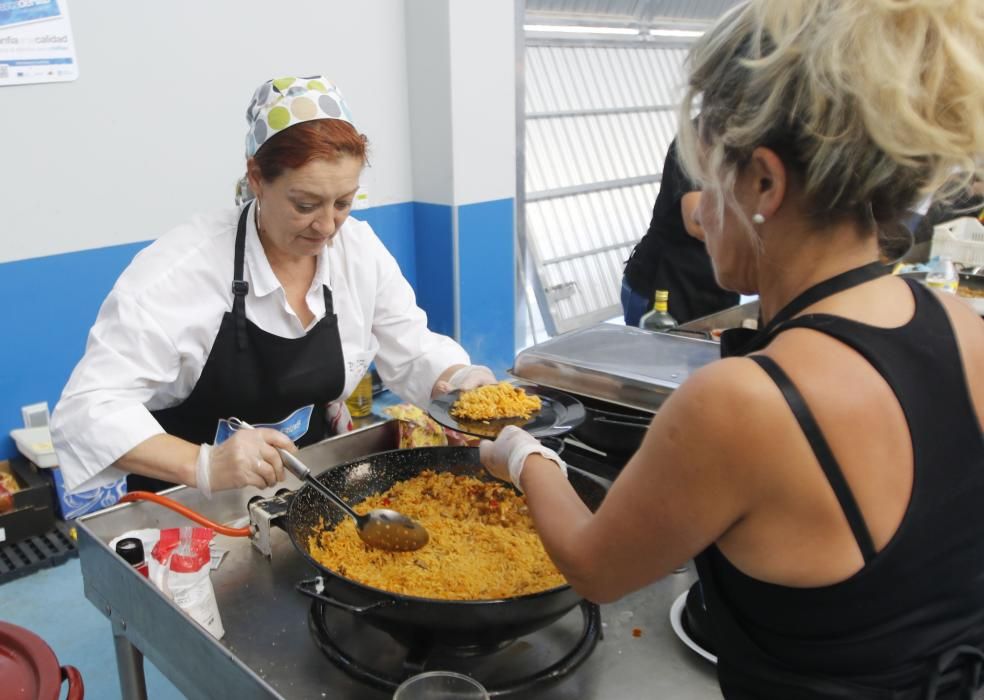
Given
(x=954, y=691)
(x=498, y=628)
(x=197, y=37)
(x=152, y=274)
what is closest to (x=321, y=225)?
(x=152, y=274)

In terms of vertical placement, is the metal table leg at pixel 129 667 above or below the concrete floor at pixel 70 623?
above

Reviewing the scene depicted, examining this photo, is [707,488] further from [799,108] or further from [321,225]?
[321,225]

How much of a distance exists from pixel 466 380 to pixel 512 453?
32.8 inches

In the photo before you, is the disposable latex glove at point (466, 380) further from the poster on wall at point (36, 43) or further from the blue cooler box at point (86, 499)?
the poster on wall at point (36, 43)

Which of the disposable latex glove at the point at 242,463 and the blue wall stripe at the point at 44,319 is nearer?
the disposable latex glove at the point at 242,463

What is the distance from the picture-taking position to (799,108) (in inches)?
33.1

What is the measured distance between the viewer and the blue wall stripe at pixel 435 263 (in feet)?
15.4

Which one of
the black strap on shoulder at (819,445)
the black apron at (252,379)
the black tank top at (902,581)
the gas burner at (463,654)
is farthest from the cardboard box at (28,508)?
the black strap on shoulder at (819,445)

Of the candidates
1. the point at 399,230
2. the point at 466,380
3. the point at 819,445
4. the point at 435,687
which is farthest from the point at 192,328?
the point at 399,230

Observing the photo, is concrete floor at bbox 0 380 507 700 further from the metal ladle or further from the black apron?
the metal ladle

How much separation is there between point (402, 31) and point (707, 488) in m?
4.15

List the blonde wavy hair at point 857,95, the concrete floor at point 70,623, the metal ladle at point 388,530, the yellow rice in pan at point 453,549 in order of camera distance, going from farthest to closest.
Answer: the concrete floor at point 70,623 < the metal ladle at point 388,530 < the yellow rice in pan at point 453,549 < the blonde wavy hair at point 857,95

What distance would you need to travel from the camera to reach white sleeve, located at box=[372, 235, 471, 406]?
220 cm

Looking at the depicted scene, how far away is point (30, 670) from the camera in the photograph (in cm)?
135
